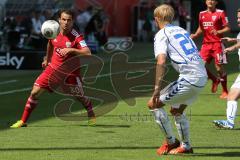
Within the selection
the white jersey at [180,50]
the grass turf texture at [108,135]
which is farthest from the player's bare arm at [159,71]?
the grass turf texture at [108,135]

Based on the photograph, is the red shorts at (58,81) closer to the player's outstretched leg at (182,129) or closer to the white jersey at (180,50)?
the player's outstretched leg at (182,129)

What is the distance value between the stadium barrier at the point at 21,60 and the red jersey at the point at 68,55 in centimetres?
1188

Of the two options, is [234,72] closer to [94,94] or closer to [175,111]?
[94,94]

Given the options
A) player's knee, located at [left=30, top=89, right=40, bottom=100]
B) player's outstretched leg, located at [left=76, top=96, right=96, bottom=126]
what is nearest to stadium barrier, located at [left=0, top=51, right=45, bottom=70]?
player's outstretched leg, located at [left=76, top=96, right=96, bottom=126]

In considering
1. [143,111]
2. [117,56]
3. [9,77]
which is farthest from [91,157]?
[117,56]

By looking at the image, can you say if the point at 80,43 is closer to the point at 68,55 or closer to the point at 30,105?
the point at 68,55

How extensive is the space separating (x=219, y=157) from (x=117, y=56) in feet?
Answer: 62.8

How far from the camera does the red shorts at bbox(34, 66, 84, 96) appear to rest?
13.2 metres

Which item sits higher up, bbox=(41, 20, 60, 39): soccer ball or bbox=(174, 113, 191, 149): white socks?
bbox=(41, 20, 60, 39): soccer ball

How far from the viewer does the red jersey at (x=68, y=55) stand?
1325cm

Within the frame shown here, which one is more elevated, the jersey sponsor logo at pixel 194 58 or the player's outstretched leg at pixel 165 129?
the jersey sponsor logo at pixel 194 58

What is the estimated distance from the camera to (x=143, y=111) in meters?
15.5

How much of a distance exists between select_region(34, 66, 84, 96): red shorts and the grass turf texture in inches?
24.1

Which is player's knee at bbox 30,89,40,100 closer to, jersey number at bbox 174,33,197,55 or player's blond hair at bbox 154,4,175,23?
player's blond hair at bbox 154,4,175,23
